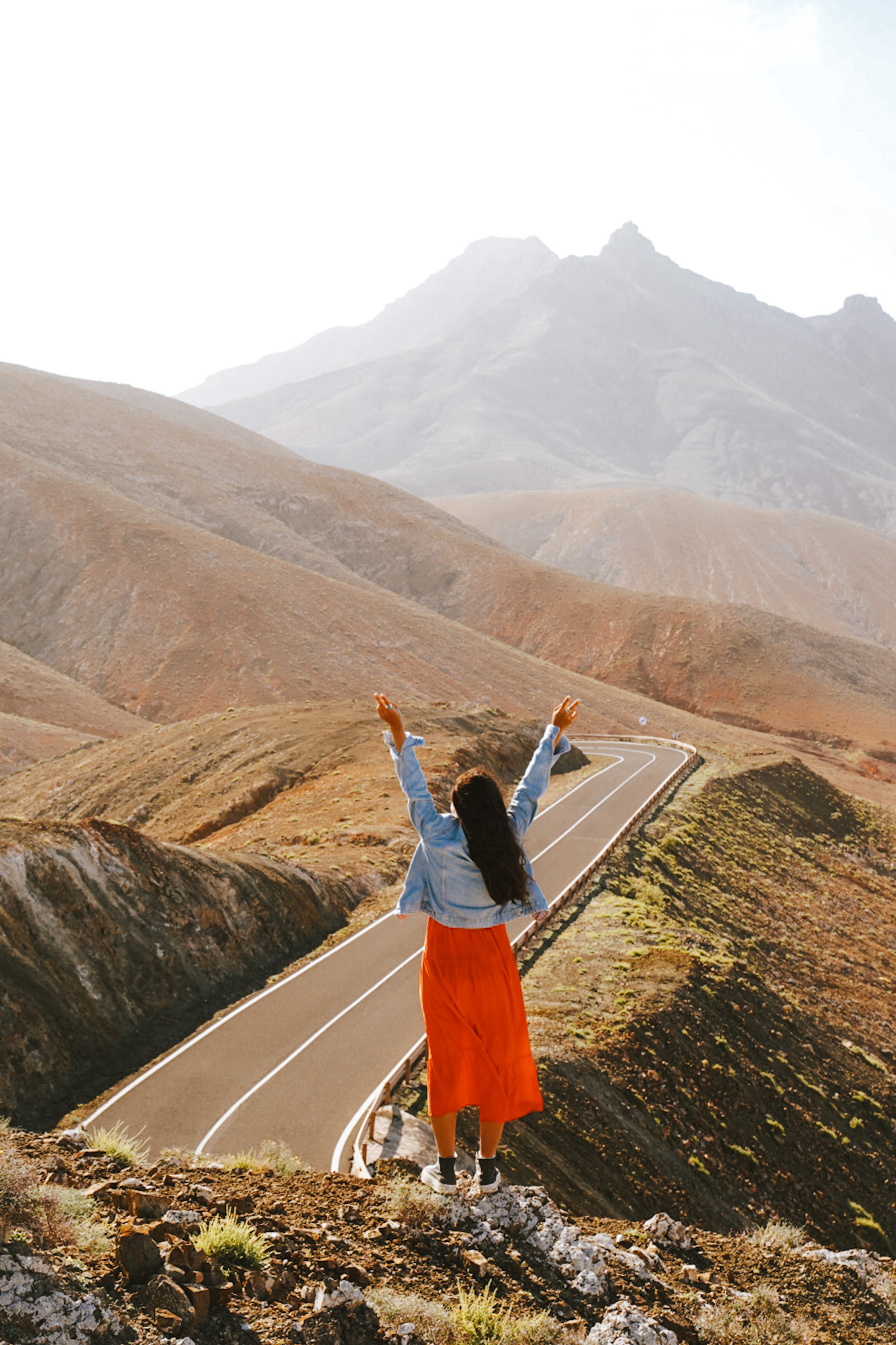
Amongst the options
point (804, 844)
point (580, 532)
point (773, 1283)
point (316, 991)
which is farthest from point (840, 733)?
point (580, 532)

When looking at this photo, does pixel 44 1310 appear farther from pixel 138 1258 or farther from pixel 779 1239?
pixel 779 1239

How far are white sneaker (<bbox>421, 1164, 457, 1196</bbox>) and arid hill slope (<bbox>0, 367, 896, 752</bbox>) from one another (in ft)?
152

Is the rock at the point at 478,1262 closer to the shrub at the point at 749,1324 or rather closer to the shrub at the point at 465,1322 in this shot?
the shrub at the point at 465,1322

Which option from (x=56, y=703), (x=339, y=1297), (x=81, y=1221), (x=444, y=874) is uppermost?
(x=444, y=874)

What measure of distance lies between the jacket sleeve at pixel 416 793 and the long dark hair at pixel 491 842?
7.2 inches

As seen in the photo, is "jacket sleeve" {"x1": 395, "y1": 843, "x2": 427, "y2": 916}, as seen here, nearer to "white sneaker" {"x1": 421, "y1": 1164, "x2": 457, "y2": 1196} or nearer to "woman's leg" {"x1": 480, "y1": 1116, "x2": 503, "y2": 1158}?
"woman's leg" {"x1": 480, "y1": 1116, "x2": 503, "y2": 1158}

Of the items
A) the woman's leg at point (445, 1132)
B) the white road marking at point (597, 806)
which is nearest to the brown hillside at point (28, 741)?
the white road marking at point (597, 806)

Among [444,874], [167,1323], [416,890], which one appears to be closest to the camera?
[167,1323]

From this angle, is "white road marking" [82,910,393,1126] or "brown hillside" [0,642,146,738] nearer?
"white road marking" [82,910,393,1126]

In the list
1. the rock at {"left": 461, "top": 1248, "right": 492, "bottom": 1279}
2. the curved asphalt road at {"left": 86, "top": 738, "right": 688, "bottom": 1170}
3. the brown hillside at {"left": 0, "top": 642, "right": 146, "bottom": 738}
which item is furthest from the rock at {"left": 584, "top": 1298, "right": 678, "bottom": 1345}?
the brown hillside at {"left": 0, "top": 642, "right": 146, "bottom": 738}

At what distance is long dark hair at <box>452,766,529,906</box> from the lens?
4.91 m

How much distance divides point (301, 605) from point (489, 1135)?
59.3 m

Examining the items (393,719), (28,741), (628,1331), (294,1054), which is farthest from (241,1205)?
(28,741)

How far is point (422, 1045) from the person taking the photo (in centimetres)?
1064
